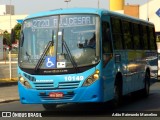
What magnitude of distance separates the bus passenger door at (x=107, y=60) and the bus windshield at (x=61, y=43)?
38 centimetres

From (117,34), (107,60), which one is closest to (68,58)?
(107,60)

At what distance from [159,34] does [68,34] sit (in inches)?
1996

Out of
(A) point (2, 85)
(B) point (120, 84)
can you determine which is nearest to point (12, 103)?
(B) point (120, 84)

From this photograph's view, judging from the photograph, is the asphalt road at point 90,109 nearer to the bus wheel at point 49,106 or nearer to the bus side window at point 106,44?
the bus wheel at point 49,106

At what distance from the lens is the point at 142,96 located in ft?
62.2

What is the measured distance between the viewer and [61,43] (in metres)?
12.9

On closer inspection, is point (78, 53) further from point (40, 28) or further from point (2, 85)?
point (2, 85)

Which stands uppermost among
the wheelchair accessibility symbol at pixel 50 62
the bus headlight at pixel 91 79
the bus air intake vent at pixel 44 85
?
the wheelchair accessibility symbol at pixel 50 62

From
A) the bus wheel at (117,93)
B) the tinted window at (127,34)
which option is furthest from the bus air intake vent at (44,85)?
the tinted window at (127,34)

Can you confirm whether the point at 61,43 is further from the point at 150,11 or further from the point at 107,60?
the point at 150,11

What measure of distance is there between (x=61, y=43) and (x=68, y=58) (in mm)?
475

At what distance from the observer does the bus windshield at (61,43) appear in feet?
41.9

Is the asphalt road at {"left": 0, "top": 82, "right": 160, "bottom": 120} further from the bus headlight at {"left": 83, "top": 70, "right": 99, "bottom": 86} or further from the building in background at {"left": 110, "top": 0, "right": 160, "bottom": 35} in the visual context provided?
the building in background at {"left": 110, "top": 0, "right": 160, "bottom": 35}

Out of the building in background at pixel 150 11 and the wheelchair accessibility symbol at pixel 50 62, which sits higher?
the building in background at pixel 150 11
